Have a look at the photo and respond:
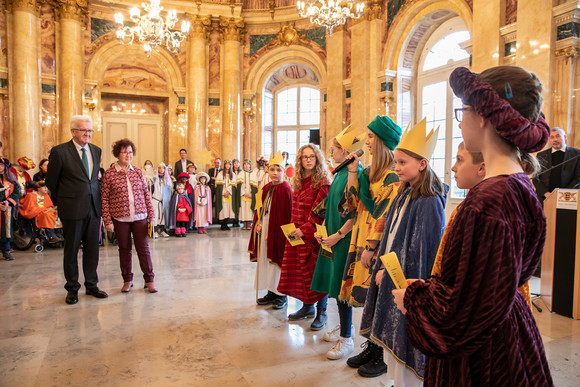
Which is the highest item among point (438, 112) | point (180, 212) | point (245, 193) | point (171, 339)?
point (438, 112)

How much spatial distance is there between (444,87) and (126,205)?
26.9 feet

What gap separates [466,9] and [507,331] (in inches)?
342

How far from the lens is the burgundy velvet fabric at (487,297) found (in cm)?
101

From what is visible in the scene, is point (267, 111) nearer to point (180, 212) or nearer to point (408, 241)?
point (180, 212)

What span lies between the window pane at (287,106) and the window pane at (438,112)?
5.81m

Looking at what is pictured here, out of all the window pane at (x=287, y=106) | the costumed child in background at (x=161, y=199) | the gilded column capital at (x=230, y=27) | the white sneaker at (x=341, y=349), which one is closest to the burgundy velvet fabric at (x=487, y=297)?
the white sneaker at (x=341, y=349)

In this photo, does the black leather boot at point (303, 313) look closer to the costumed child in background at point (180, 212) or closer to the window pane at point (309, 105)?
the costumed child in background at point (180, 212)

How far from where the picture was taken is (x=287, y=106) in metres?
15.3

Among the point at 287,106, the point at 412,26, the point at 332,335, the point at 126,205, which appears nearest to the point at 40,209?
the point at 126,205

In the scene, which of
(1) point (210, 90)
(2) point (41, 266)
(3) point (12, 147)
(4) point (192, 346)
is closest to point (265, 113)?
(1) point (210, 90)

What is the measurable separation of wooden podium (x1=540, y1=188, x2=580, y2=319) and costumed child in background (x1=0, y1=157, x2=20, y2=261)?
7379 millimetres

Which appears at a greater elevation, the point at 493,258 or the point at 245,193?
the point at 493,258

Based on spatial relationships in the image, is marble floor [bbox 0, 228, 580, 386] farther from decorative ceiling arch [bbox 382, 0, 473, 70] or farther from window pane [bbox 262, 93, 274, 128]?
window pane [bbox 262, 93, 274, 128]

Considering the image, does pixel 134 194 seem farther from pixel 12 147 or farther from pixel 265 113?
pixel 265 113
